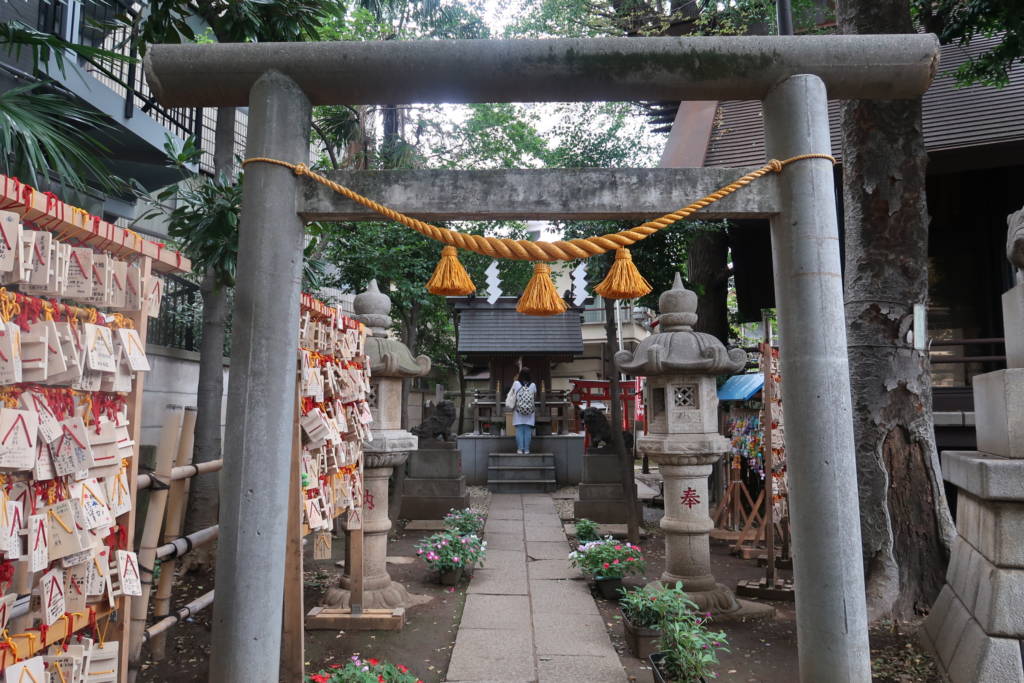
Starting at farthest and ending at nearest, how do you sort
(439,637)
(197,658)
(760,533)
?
(760,533), (439,637), (197,658)

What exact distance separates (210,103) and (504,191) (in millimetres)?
1711

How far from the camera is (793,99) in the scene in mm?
3189

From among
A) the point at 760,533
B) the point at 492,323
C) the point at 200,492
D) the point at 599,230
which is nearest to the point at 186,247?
the point at 200,492

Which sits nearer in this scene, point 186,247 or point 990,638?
point 990,638

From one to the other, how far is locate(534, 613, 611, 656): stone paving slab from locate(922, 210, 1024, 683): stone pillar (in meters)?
2.44

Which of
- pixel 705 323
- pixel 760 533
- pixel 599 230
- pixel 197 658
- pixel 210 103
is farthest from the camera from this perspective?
pixel 705 323

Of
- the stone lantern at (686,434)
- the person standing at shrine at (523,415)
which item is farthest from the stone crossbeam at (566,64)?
the person standing at shrine at (523,415)

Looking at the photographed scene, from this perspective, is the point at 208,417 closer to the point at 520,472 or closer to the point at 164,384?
the point at 164,384

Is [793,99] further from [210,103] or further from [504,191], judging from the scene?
[210,103]

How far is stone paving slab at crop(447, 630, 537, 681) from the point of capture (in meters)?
4.60

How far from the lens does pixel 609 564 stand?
6523 millimetres

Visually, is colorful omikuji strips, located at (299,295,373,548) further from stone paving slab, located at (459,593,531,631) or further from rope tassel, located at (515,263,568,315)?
stone paving slab, located at (459,593,531,631)

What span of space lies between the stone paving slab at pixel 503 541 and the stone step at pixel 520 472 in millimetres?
4379

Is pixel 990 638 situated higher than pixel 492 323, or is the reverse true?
pixel 492 323
